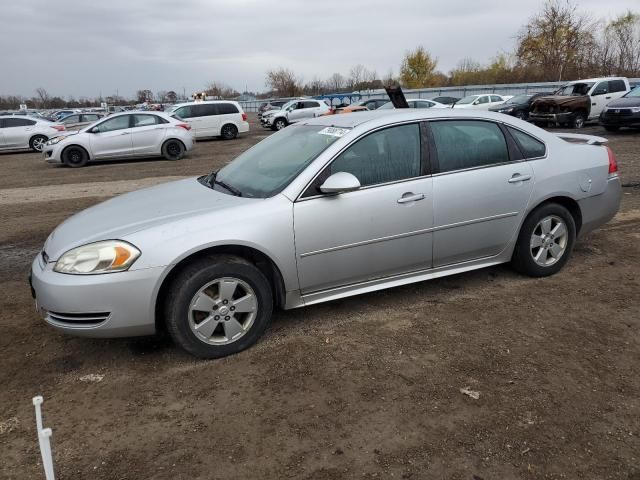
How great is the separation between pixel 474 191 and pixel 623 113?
15616mm

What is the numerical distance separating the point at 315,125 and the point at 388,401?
2.37m

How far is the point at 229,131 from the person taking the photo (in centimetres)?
2241

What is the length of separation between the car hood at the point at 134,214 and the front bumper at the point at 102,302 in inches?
10.2

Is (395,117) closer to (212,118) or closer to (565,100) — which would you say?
(565,100)

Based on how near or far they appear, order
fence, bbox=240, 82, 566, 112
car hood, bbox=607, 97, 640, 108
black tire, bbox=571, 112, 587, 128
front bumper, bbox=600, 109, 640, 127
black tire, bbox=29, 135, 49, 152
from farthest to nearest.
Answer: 1. fence, bbox=240, 82, 566, 112
2. black tire, bbox=29, 135, 49, 152
3. black tire, bbox=571, 112, 587, 128
4. car hood, bbox=607, 97, 640, 108
5. front bumper, bbox=600, 109, 640, 127

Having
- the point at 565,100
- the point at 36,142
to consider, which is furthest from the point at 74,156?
the point at 565,100

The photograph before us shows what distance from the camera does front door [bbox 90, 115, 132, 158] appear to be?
47.6 ft

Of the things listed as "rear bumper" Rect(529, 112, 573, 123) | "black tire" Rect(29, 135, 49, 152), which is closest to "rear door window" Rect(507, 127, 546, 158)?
"rear bumper" Rect(529, 112, 573, 123)

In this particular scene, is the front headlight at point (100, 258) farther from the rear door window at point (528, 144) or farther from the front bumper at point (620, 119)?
the front bumper at point (620, 119)

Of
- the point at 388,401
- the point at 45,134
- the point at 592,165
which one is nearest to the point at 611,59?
the point at 45,134

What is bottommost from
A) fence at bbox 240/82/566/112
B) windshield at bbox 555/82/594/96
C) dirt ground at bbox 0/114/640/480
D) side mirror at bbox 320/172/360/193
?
dirt ground at bbox 0/114/640/480

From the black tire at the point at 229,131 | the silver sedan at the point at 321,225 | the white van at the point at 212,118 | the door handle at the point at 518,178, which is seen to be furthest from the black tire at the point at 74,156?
the door handle at the point at 518,178

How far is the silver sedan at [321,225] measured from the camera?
311cm

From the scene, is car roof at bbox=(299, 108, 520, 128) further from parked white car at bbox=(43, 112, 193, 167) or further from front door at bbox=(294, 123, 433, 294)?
parked white car at bbox=(43, 112, 193, 167)
